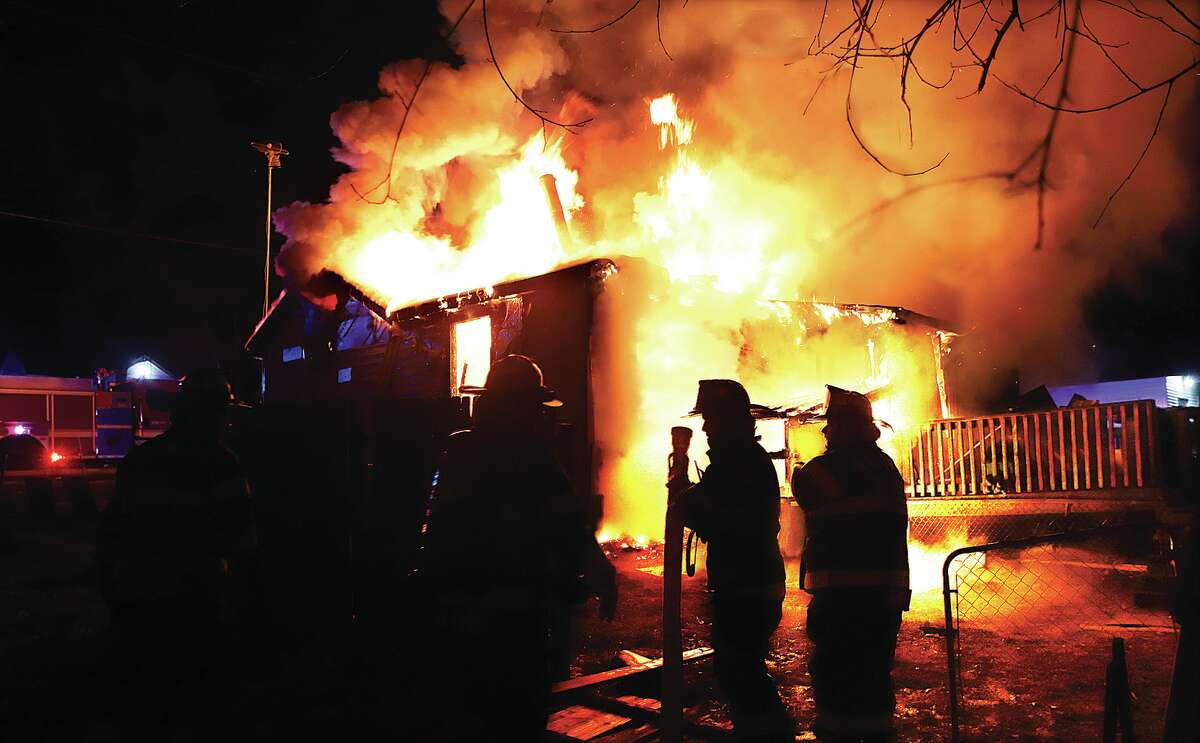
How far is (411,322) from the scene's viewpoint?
13.0m

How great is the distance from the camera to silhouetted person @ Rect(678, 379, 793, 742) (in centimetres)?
351

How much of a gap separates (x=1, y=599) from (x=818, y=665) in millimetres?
9318

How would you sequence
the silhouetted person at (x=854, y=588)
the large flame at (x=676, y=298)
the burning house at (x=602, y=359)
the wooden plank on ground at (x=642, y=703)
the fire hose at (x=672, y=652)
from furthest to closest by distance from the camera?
the large flame at (x=676, y=298)
the burning house at (x=602, y=359)
the wooden plank on ground at (x=642, y=703)
the silhouetted person at (x=854, y=588)
the fire hose at (x=672, y=652)

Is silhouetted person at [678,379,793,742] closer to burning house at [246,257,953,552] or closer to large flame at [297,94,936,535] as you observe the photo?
burning house at [246,257,953,552]

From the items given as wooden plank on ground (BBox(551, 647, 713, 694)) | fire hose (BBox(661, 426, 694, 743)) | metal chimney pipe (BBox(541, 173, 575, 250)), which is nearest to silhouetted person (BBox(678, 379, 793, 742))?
fire hose (BBox(661, 426, 694, 743))

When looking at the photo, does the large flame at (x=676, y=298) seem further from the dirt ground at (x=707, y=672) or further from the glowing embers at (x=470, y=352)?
the dirt ground at (x=707, y=672)

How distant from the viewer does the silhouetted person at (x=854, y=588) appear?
131 inches

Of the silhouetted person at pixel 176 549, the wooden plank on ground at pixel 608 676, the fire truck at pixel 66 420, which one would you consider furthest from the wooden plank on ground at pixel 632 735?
the fire truck at pixel 66 420

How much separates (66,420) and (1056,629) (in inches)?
1056

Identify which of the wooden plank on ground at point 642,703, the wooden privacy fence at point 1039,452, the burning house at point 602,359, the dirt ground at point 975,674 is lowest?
the dirt ground at point 975,674

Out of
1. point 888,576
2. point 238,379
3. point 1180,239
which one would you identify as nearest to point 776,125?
point 1180,239

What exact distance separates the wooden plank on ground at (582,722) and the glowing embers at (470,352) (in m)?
8.08

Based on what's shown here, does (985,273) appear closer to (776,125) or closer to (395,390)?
(776,125)

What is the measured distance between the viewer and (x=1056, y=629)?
748 cm
